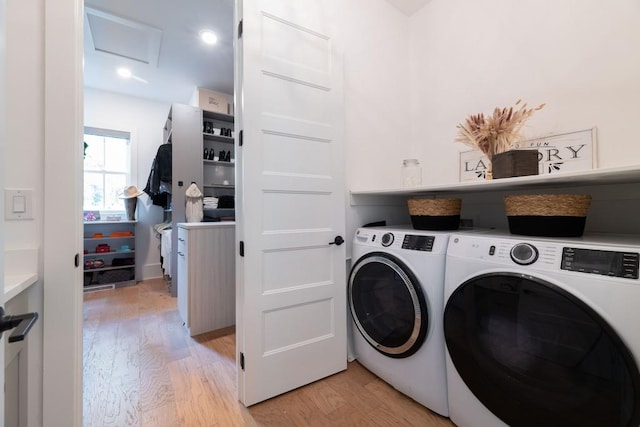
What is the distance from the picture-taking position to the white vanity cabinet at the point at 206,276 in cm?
220

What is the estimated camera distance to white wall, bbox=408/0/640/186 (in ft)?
4.19

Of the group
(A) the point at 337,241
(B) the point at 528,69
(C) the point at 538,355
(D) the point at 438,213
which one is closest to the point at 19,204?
(A) the point at 337,241

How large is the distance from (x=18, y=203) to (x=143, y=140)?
3737 millimetres

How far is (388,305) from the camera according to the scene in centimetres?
146

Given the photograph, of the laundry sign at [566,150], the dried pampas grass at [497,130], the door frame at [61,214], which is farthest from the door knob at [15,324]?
the laundry sign at [566,150]

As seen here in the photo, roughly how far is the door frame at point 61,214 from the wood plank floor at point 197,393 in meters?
0.50

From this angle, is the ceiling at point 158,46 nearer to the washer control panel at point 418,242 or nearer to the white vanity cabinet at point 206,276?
the white vanity cabinet at point 206,276

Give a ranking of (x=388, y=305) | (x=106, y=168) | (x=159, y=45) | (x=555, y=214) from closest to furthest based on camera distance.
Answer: (x=555, y=214)
(x=388, y=305)
(x=159, y=45)
(x=106, y=168)

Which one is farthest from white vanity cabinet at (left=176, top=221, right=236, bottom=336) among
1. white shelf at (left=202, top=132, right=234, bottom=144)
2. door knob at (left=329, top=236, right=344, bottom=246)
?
white shelf at (left=202, top=132, right=234, bottom=144)

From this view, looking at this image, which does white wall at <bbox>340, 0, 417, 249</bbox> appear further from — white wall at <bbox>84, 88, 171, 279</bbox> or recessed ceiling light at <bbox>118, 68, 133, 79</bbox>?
white wall at <bbox>84, 88, 171, 279</bbox>

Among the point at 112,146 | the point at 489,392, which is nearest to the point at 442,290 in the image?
the point at 489,392

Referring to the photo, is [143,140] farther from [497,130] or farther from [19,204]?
[497,130]

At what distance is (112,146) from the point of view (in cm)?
391

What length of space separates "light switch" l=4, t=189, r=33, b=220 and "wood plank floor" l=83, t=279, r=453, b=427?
1098 mm
